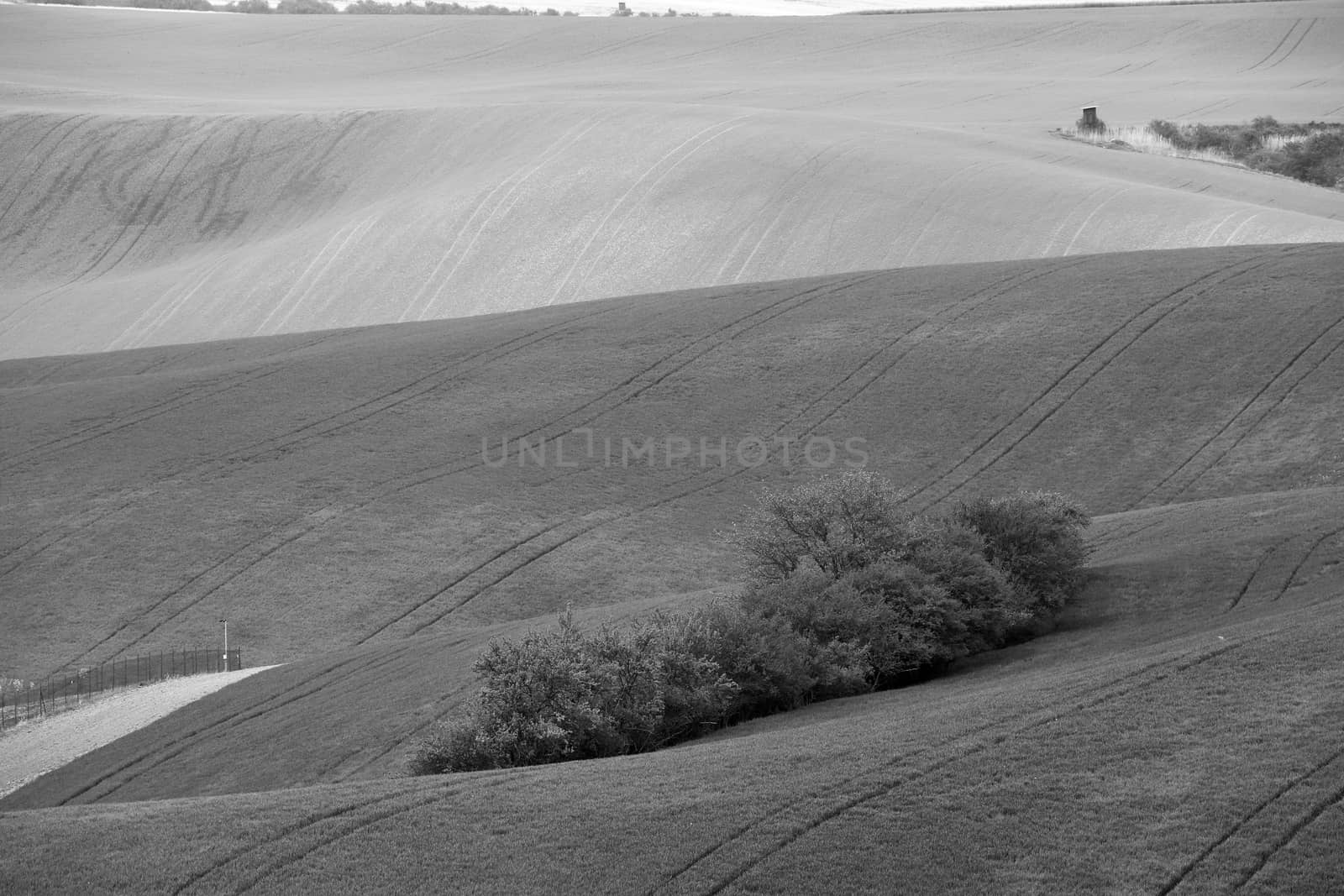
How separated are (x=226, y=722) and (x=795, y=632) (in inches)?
424

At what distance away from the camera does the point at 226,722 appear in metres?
24.9

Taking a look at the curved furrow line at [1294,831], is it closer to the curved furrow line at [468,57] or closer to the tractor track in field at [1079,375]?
the tractor track in field at [1079,375]

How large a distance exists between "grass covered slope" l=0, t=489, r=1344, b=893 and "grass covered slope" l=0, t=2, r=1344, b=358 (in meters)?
42.1

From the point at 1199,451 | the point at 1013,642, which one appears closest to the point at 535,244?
the point at 1199,451

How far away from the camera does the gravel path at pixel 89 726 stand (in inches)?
985

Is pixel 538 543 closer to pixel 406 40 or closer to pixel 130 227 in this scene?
pixel 130 227

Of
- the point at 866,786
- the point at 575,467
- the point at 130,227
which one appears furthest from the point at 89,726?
the point at 130,227

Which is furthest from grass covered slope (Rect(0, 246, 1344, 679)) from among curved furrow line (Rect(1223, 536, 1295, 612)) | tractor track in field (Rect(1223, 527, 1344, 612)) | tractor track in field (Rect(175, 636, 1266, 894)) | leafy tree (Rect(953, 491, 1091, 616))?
tractor track in field (Rect(175, 636, 1266, 894))

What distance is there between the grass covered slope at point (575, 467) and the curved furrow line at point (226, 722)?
107mm

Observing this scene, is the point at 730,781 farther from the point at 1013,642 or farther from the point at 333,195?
the point at 333,195

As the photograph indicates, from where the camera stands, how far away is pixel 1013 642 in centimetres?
2438

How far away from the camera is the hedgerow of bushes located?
63.9 feet

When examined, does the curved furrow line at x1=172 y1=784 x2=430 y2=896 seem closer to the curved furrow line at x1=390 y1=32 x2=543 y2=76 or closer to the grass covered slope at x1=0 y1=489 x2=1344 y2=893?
the grass covered slope at x1=0 y1=489 x2=1344 y2=893

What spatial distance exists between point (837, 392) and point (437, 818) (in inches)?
A: 1176
